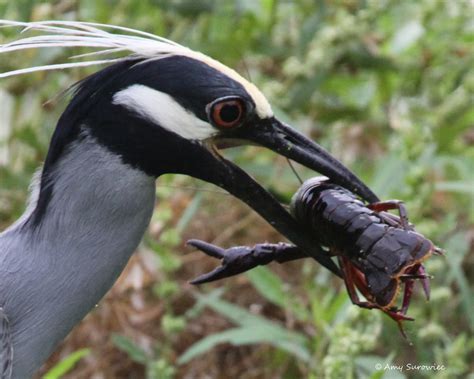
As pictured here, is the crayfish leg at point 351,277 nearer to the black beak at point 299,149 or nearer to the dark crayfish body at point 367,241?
the dark crayfish body at point 367,241

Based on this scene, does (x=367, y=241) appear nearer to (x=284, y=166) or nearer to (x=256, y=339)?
(x=256, y=339)

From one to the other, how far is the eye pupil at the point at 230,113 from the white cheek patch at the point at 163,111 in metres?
0.04

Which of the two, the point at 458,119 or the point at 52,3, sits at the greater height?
the point at 52,3

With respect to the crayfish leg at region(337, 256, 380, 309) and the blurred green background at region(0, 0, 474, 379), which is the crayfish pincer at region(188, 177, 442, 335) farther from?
the blurred green background at region(0, 0, 474, 379)

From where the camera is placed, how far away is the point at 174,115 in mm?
A: 2350

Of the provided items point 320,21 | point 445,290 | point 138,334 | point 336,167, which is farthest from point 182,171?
point 320,21

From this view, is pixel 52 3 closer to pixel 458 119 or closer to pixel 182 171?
pixel 458 119

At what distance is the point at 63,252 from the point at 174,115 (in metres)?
0.40

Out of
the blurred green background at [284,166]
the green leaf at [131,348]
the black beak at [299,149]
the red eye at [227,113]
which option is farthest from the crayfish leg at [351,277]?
the green leaf at [131,348]

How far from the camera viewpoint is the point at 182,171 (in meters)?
2.43

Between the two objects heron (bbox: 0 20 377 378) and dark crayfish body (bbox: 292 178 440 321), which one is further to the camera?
heron (bbox: 0 20 377 378)

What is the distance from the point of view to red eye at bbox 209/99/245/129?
232 cm

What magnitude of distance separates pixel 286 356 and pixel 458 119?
4.04 ft

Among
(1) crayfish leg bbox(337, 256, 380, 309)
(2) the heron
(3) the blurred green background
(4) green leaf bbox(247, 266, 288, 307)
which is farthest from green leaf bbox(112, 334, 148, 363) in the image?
(1) crayfish leg bbox(337, 256, 380, 309)
